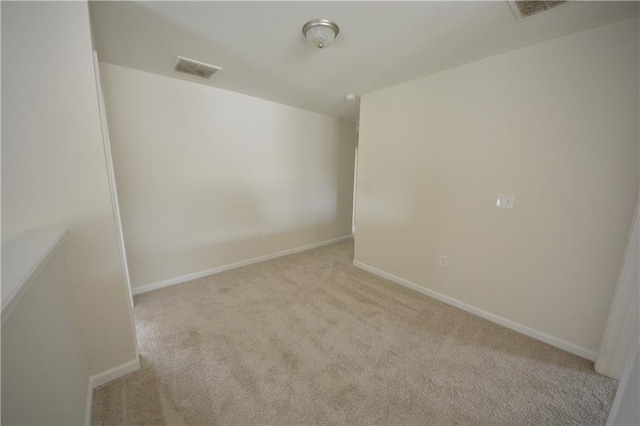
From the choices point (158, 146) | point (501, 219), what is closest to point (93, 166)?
point (158, 146)

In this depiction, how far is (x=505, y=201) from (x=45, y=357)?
9.58 feet

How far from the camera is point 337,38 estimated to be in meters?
1.73

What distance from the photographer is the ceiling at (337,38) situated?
1427mm

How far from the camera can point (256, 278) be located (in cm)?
296

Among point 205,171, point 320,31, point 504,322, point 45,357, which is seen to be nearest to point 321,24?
point 320,31

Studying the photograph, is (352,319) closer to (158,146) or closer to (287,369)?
(287,369)

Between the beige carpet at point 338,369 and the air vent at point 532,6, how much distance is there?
2327 mm

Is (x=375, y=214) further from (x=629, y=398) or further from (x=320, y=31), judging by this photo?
(x=629, y=398)

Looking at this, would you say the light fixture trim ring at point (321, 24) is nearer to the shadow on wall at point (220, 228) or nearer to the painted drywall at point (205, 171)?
the painted drywall at point (205, 171)

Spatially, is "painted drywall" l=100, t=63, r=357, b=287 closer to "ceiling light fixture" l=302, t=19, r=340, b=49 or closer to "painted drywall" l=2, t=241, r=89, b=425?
"painted drywall" l=2, t=241, r=89, b=425

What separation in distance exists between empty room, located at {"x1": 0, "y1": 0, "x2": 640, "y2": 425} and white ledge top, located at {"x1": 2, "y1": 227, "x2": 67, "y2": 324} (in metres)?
0.01

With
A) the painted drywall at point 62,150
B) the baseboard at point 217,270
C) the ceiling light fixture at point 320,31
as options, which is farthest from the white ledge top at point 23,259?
the ceiling light fixture at point 320,31

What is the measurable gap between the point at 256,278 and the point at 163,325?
1088mm

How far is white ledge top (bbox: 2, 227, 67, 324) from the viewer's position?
0.64 meters
